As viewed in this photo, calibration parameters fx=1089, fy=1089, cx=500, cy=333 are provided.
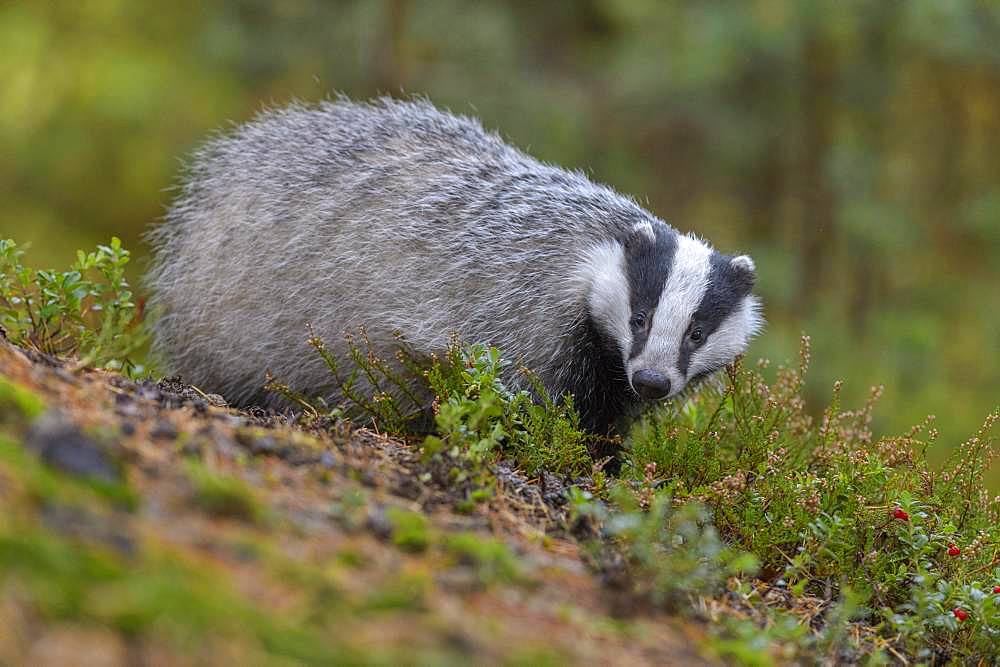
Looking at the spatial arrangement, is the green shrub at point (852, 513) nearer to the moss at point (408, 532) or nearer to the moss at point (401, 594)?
the moss at point (408, 532)

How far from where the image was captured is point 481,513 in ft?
10.7

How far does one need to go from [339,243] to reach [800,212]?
656 cm

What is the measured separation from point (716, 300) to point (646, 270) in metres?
0.38

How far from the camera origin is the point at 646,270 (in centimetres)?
482

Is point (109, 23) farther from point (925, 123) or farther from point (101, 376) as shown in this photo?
point (925, 123)

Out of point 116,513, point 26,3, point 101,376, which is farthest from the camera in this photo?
point 26,3

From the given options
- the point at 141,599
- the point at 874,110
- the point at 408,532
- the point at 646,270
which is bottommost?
the point at 408,532

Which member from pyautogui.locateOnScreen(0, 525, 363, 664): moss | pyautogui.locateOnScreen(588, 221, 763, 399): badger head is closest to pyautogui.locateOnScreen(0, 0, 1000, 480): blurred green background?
pyautogui.locateOnScreen(588, 221, 763, 399): badger head

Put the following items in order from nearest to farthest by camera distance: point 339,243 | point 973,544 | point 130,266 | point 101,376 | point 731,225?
point 101,376
point 973,544
point 339,243
point 130,266
point 731,225

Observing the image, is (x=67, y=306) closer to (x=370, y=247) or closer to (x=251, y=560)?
(x=370, y=247)

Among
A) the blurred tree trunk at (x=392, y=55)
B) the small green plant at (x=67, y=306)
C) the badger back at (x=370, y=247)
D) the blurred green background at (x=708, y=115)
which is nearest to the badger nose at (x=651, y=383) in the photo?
the badger back at (x=370, y=247)

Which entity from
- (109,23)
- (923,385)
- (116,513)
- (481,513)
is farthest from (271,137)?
(923,385)

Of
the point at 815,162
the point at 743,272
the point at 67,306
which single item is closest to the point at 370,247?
the point at 67,306

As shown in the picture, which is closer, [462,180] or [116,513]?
[116,513]
